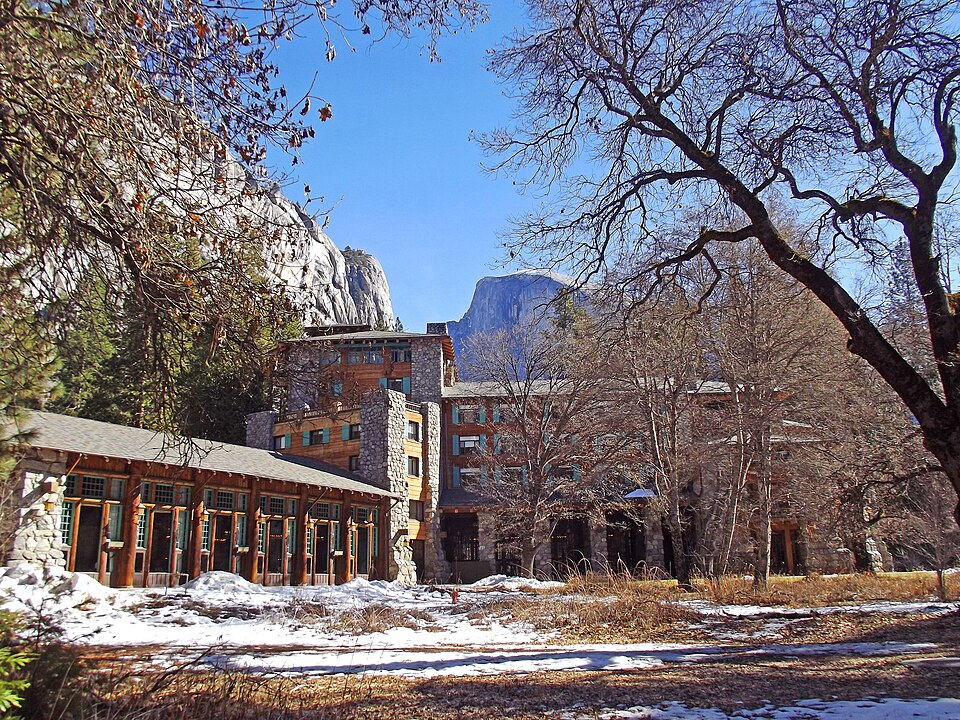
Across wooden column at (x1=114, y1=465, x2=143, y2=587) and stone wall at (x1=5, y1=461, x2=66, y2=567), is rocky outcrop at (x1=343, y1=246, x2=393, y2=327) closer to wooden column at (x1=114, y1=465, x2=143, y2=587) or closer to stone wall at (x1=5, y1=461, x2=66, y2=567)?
wooden column at (x1=114, y1=465, x2=143, y2=587)

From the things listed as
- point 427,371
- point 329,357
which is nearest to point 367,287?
point 427,371

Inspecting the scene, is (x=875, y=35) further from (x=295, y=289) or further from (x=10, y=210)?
(x=10, y=210)

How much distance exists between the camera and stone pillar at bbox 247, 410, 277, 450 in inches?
1443

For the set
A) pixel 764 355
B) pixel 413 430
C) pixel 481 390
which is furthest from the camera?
pixel 481 390

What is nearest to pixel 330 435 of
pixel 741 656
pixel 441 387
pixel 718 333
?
pixel 441 387

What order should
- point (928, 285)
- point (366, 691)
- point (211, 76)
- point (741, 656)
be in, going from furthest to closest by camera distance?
point (741, 656), point (928, 285), point (366, 691), point (211, 76)

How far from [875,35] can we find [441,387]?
1265 inches

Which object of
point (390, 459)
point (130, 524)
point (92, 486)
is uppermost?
point (390, 459)

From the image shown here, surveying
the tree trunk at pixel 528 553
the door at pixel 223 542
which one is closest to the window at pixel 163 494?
the door at pixel 223 542

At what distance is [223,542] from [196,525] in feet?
4.75

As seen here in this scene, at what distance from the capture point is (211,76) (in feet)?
17.3

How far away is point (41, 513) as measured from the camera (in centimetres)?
1758

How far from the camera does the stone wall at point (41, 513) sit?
1706 cm

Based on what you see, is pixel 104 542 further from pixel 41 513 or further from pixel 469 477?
pixel 469 477
